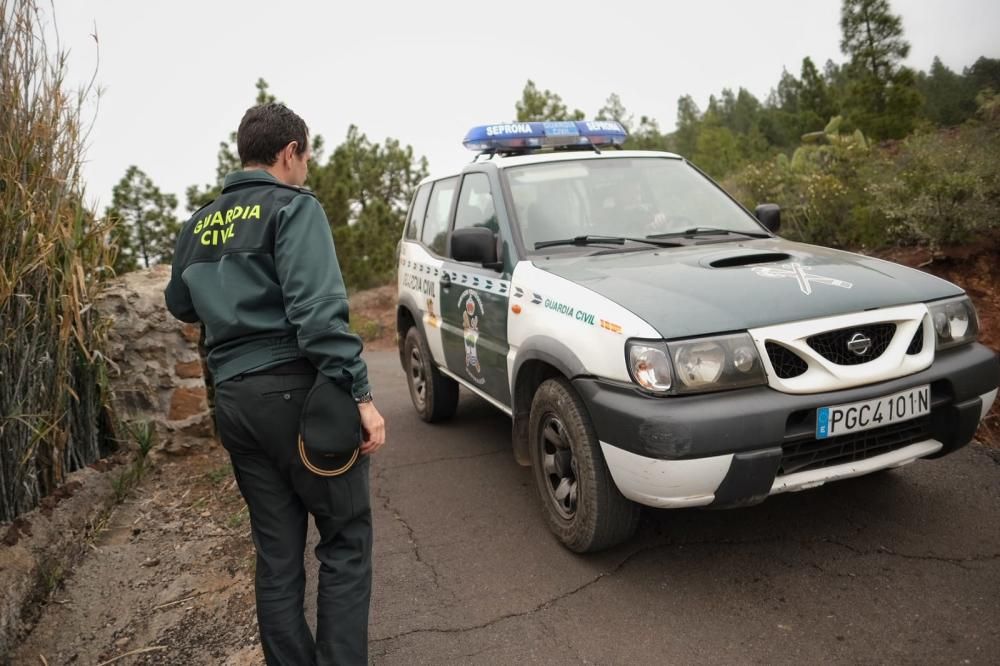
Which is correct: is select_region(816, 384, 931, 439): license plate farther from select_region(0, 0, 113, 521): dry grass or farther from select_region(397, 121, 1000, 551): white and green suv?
select_region(0, 0, 113, 521): dry grass

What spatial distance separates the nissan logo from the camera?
2861 millimetres

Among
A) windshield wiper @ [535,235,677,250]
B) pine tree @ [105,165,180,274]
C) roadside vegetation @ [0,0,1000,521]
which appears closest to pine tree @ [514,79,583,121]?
roadside vegetation @ [0,0,1000,521]

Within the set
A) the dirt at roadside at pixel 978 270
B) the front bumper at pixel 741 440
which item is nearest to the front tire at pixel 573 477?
the front bumper at pixel 741 440

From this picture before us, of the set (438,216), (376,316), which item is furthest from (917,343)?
(376,316)

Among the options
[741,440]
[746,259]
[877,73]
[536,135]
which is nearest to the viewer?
[741,440]

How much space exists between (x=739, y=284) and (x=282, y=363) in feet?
6.12

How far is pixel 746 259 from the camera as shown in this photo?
11.4 ft

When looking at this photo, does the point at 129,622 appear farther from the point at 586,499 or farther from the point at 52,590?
the point at 586,499

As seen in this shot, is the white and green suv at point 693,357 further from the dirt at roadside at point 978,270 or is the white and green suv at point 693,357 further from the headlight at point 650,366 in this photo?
the dirt at roadside at point 978,270

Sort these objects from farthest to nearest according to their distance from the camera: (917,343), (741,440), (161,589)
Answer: (161,589)
(917,343)
(741,440)

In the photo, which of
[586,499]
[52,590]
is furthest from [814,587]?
[52,590]

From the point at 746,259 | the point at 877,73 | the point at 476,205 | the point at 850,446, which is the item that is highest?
the point at 877,73

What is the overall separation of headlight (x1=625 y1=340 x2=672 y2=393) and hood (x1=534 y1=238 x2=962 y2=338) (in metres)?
0.07

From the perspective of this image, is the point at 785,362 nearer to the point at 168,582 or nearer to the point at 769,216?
the point at 769,216
